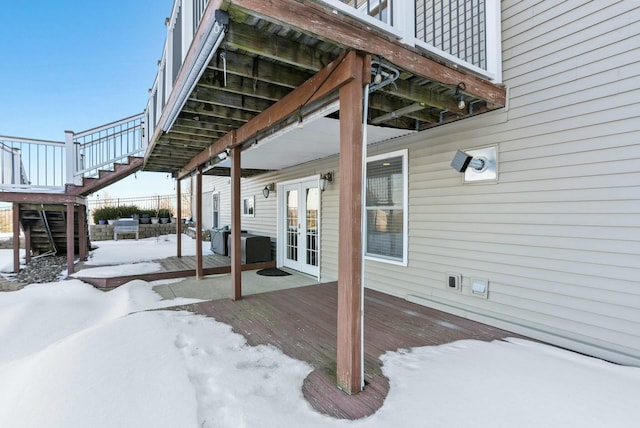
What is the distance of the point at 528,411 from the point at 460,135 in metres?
2.83

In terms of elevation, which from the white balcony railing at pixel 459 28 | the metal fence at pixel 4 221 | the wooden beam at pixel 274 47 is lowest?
the metal fence at pixel 4 221

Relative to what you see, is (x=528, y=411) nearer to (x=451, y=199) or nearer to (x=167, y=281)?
(x=451, y=199)

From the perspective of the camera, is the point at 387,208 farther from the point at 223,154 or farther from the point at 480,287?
the point at 223,154

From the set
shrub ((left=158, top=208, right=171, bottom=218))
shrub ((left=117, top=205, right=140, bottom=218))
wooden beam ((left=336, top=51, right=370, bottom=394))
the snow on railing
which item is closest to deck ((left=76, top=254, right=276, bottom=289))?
the snow on railing

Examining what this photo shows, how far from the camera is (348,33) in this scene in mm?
2055

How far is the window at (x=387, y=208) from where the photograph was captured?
4383 millimetres

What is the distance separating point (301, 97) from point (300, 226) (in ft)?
13.8

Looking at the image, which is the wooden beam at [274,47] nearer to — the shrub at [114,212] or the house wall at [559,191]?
the house wall at [559,191]

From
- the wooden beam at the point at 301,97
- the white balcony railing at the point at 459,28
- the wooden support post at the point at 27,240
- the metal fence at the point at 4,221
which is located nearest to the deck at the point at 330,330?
the wooden beam at the point at 301,97

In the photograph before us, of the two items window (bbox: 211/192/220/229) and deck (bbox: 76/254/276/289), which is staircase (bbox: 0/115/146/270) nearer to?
deck (bbox: 76/254/276/289)

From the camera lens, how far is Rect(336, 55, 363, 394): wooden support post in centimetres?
210

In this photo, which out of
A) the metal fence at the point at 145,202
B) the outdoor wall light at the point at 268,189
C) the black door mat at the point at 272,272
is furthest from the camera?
the metal fence at the point at 145,202

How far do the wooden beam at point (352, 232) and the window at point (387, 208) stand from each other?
93.0 inches

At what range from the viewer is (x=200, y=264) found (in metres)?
6.06
